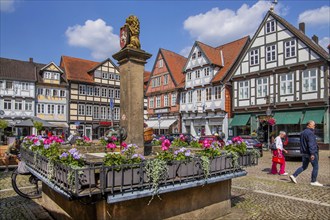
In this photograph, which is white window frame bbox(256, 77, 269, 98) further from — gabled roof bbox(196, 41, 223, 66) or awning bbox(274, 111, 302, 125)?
gabled roof bbox(196, 41, 223, 66)

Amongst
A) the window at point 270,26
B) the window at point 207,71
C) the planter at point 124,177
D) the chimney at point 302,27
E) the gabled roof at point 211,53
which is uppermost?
the chimney at point 302,27

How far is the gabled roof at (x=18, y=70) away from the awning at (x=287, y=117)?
104ft

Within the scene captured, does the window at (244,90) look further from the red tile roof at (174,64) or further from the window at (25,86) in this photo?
the window at (25,86)

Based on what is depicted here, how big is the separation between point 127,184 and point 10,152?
10.4 metres

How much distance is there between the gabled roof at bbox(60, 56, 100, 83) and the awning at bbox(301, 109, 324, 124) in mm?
31465

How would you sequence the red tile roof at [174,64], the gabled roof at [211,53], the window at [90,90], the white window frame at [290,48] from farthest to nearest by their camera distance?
the window at [90,90] < the red tile roof at [174,64] < the gabled roof at [211,53] < the white window frame at [290,48]

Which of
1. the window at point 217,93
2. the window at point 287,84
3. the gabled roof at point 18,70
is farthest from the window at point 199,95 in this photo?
the gabled roof at point 18,70

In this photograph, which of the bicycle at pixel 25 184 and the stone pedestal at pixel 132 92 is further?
the stone pedestal at pixel 132 92

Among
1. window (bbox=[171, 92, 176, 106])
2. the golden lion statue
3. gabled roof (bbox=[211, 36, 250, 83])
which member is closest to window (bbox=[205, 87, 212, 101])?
gabled roof (bbox=[211, 36, 250, 83])

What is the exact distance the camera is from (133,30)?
854cm

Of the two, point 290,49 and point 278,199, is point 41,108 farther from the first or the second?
point 278,199

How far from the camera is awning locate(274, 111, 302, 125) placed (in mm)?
26219

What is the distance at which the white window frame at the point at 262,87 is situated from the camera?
29062 mm

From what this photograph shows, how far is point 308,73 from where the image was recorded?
1026 inches
